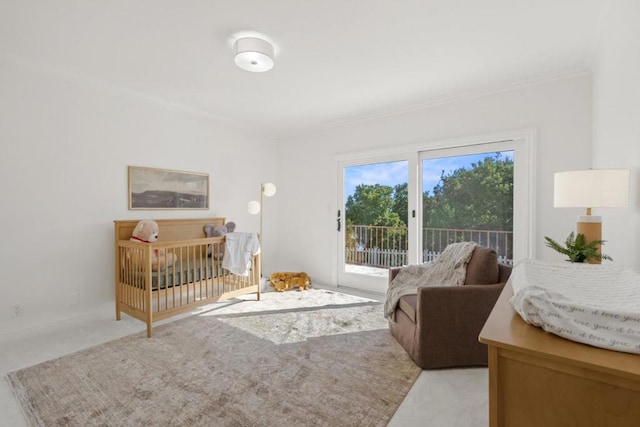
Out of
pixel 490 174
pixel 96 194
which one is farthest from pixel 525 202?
pixel 96 194

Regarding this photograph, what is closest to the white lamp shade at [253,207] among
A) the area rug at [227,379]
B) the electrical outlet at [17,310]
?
the area rug at [227,379]

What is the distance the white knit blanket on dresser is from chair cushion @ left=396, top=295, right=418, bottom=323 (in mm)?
1231

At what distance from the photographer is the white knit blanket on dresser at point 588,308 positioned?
0.65 m

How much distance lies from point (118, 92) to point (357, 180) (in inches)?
113

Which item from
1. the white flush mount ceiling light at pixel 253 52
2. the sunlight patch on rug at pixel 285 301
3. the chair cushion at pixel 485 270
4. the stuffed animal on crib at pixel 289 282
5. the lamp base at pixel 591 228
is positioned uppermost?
the white flush mount ceiling light at pixel 253 52

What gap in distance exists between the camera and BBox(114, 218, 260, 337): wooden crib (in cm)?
268

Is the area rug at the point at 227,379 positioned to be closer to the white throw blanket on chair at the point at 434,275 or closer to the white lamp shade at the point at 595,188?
the white throw blanket on chair at the point at 434,275

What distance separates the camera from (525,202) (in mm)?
2859

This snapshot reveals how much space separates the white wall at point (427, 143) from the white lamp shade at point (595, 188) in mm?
1248

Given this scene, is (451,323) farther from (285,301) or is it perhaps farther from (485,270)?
(285,301)

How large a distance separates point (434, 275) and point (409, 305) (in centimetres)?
42

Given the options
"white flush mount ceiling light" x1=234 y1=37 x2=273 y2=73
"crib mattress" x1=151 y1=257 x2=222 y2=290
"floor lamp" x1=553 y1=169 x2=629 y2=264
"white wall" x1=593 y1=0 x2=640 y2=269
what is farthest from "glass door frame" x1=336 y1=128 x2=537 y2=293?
"white flush mount ceiling light" x1=234 y1=37 x2=273 y2=73

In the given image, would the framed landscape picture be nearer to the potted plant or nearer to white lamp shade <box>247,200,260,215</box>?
white lamp shade <box>247,200,260,215</box>

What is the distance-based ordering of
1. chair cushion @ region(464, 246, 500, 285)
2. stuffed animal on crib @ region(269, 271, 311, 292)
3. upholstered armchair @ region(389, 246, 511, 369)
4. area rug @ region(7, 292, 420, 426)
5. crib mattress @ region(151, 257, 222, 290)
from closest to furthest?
area rug @ region(7, 292, 420, 426) → upholstered armchair @ region(389, 246, 511, 369) → chair cushion @ region(464, 246, 500, 285) → crib mattress @ region(151, 257, 222, 290) → stuffed animal on crib @ region(269, 271, 311, 292)
